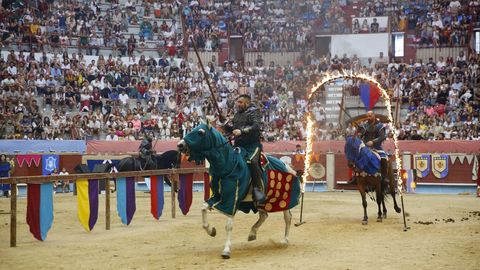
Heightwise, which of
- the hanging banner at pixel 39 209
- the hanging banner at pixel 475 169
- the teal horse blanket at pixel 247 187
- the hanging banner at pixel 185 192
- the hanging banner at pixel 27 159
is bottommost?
the hanging banner at pixel 475 169

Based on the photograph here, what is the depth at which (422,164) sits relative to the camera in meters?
30.8

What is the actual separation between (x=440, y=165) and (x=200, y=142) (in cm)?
2071

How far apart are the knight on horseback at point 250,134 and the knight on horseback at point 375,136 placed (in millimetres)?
5555

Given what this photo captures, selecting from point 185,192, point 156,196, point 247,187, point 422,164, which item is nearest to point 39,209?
point 247,187

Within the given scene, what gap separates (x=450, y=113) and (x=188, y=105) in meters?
11.8

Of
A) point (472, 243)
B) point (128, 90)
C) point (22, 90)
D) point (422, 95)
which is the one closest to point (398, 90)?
point (422, 95)

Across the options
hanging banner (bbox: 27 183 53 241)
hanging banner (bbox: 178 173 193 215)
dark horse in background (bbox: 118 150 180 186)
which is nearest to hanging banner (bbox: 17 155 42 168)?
dark horse in background (bbox: 118 150 180 186)

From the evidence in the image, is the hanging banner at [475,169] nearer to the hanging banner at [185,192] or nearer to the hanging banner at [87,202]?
the hanging banner at [185,192]

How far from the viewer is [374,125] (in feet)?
58.6

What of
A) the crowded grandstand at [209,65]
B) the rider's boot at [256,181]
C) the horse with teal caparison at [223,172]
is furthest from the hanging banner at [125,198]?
the crowded grandstand at [209,65]

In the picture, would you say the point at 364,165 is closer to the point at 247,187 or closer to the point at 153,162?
the point at 247,187

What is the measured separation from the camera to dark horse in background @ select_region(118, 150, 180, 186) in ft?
89.3

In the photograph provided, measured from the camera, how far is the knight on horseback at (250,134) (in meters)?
12.3

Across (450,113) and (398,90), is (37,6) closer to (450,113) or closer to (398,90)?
(398,90)
